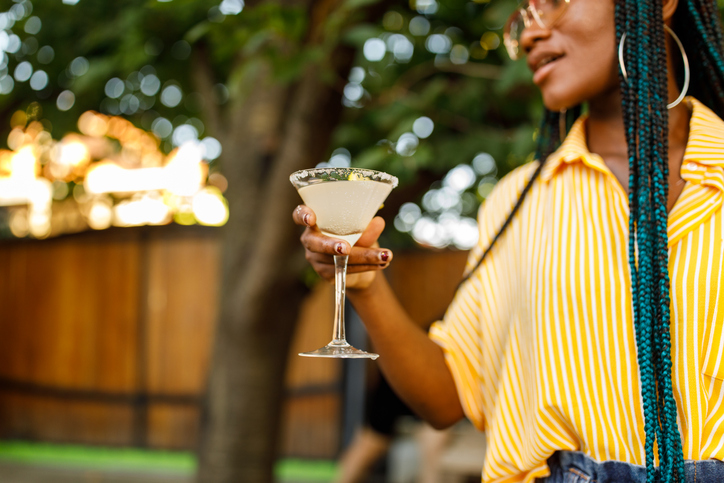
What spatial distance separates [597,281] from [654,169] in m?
0.25

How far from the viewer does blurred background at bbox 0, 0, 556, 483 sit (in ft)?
9.71

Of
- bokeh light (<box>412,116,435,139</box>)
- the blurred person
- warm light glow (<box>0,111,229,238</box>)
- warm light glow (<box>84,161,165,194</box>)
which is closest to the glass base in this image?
bokeh light (<box>412,116,435,139</box>)

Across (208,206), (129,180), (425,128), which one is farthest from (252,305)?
(129,180)

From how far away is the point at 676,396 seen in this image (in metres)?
1.17

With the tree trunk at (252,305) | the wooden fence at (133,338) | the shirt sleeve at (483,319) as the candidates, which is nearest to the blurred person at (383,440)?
the tree trunk at (252,305)

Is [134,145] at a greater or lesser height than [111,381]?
greater

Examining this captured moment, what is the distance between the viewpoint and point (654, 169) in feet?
4.14

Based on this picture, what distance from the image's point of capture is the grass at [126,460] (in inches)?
250

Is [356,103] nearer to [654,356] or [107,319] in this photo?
[654,356]

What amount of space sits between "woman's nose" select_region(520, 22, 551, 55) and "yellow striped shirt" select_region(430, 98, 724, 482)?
0.25m

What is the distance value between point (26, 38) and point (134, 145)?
2.54 meters

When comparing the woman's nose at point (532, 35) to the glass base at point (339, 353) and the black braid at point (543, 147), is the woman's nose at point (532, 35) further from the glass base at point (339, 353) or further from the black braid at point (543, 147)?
the glass base at point (339, 353)

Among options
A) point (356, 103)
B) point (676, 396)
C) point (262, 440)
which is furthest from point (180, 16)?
point (676, 396)

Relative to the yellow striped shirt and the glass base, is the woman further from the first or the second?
the glass base
